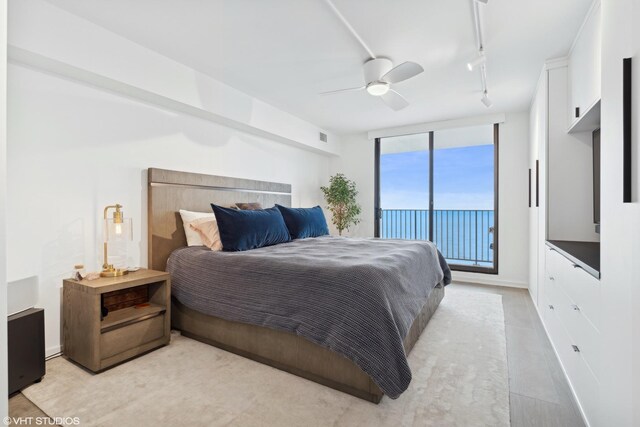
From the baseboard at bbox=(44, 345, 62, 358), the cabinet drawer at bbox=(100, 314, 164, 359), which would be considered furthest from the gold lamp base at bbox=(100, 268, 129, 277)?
the baseboard at bbox=(44, 345, 62, 358)

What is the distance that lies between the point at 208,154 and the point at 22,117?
1.68 meters

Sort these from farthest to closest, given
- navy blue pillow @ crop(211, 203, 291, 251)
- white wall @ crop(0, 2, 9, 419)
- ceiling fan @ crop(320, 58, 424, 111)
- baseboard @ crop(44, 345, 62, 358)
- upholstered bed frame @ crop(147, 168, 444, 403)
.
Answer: navy blue pillow @ crop(211, 203, 291, 251) → ceiling fan @ crop(320, 58, 424, 111) → baseboard @ crop(44, 345, 62, 358) → upholstered bed frame @ crop(147, 168, 444, 403) → white wall @ crop(0, 2, 9, 419)

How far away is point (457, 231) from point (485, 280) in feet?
4.72

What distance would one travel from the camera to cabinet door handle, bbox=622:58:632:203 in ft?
3.83

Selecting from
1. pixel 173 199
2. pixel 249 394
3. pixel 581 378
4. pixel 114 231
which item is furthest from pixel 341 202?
pixel 581 378

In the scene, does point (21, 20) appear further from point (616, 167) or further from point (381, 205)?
point (381, 205)

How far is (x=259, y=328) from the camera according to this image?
2340mm

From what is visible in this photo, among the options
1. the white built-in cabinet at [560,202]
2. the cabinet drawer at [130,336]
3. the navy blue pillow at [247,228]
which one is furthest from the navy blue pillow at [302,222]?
the white built-in cabinet at [560,202]

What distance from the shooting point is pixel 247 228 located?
10.2ft

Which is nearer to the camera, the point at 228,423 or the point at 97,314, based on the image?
the point at 228,423

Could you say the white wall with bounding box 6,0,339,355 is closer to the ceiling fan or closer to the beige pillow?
the beige pillow

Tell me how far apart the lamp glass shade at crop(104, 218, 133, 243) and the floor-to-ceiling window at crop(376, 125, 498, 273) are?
13.6 ft

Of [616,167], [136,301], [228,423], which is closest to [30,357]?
[136,301]

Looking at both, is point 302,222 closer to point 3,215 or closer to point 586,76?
point 586,76
